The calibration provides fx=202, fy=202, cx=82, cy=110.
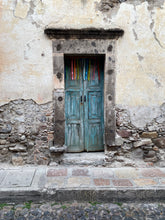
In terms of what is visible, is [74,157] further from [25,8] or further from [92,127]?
[25,8]

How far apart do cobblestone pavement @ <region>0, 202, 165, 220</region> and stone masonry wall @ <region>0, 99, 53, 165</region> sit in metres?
0.96

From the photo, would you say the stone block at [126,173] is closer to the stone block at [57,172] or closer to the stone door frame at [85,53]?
the stone door frame at [85,53]

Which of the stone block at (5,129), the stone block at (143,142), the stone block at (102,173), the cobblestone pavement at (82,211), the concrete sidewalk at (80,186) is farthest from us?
the stone block at (143,142)

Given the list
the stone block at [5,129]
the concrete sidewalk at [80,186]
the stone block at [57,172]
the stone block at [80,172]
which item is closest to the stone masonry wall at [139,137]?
the concrete sidewalk at [80,186]

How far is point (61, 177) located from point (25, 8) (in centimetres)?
289

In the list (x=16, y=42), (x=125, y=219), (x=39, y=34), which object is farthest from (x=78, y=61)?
(x=125, y=219)

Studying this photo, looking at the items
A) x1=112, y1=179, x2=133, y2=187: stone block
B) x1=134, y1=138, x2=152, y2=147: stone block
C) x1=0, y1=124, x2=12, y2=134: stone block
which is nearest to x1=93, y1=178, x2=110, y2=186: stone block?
x1=112, y1=179, x2=133, y2=187: stone block

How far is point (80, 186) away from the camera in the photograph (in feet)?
9.62

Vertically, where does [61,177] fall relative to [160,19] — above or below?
below

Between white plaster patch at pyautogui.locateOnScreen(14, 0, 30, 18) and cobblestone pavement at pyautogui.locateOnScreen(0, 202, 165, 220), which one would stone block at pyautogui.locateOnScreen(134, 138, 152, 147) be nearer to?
cobblestone pavement at pyautogui.locateOnScreen(0, 202, 165, 220)

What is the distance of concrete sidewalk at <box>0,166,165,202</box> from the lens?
9.34ft

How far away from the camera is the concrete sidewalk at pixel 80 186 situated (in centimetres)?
285

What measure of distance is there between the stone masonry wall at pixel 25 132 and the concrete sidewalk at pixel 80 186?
297 mm

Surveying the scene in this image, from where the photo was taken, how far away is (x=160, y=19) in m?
3.62
